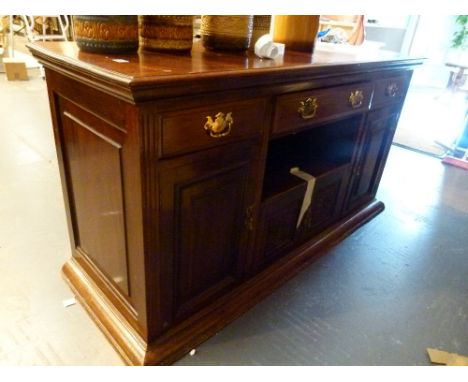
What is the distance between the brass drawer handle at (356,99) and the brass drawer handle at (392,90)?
0.21 m

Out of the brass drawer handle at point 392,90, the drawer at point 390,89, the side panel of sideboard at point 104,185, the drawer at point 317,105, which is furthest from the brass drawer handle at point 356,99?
the side panel of sideboard at point 104,185

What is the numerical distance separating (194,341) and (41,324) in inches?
18.1

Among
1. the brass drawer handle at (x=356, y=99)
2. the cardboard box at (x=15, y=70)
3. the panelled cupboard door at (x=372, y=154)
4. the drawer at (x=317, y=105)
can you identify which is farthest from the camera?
the cardboard box at (x=15, y=70)

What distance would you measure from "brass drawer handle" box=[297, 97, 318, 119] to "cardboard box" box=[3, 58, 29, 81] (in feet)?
12.4

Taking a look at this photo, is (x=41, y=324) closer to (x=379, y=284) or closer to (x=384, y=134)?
(x=379, y=284)

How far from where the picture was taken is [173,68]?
2.27 ft

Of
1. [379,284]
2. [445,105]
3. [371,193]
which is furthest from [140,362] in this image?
[445,105]

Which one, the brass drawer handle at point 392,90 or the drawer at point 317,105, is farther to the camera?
the brass drawer handle at point 392,90

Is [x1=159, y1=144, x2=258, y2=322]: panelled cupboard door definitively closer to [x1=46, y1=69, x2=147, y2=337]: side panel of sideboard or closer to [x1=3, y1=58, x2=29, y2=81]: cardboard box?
[x1=46, y1=69, x2=147, y2=337]: side panel of sideboard

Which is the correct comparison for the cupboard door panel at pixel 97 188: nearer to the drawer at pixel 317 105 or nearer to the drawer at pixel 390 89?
the drawer at pixel 317 105

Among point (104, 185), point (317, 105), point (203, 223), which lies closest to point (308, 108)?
point (317, 105)

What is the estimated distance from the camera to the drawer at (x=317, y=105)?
0.91m

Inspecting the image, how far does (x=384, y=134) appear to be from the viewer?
5.15 ft

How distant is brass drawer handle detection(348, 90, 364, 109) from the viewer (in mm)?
1153
